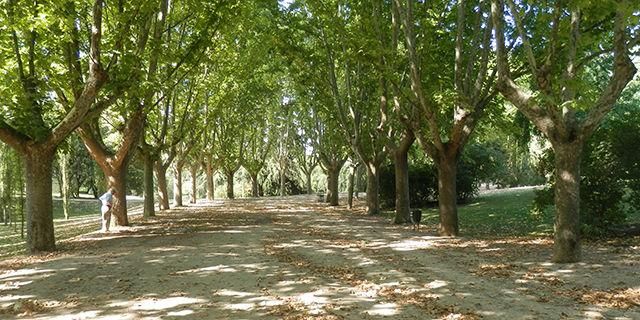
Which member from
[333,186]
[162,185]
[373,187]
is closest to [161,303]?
[373,187]

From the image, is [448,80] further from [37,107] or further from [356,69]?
[37,107]

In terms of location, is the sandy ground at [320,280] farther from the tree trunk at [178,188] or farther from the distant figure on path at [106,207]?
the tree trunk at [178,188]

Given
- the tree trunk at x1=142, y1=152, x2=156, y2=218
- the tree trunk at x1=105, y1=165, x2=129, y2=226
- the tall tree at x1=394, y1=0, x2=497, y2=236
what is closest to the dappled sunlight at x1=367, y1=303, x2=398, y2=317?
the tall tree at x1=394, y1=0, x2=497, y2=236

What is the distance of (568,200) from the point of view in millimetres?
9742

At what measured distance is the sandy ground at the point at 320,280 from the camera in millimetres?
6844

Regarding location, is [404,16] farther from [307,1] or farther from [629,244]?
[629,244]

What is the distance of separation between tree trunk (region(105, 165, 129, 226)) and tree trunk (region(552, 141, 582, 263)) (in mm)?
14489

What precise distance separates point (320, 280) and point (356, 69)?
1536 cm

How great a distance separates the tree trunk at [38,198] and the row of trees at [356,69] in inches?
1.2

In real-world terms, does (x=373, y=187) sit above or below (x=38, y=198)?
below

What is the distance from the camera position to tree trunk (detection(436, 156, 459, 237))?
1490 centimetres

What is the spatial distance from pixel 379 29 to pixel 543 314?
11.6m

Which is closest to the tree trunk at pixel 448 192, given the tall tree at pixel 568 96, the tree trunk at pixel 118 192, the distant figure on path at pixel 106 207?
the tall tree at pixel 568 96

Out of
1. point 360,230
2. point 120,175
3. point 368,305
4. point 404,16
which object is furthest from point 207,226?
point 368,305
